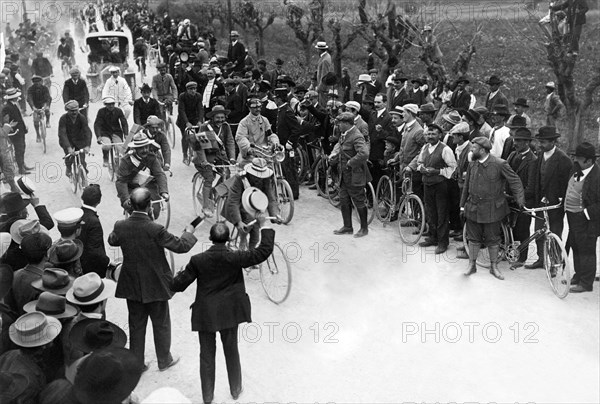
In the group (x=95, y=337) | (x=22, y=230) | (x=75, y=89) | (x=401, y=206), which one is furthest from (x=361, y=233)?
(x=75, y=89)

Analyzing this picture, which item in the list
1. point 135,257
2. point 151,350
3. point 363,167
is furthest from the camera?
point 363,167

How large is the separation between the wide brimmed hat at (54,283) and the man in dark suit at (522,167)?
18.9 feet

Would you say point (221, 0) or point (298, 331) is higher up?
point (221, 0)

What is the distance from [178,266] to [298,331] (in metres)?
2.42

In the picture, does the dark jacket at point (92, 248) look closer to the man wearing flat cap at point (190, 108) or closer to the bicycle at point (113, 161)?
the bicycle at point (113, 161)

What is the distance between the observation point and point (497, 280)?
8469mm

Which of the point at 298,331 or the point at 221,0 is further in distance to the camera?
the point at 221,0

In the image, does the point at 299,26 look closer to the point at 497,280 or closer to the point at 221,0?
the point at 221,0

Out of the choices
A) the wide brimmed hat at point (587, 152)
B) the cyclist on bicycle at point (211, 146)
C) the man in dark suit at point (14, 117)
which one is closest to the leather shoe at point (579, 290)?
the wide brimmed hat at point (587, 152)

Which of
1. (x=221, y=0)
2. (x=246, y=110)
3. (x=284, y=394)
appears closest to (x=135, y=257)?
(x=284, y=394)

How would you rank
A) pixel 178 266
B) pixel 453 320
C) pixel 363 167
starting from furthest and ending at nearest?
pixel 363 167
pixel 178 266
pixel 453 320

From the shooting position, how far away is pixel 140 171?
893 centimetres

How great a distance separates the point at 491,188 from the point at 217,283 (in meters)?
4.06

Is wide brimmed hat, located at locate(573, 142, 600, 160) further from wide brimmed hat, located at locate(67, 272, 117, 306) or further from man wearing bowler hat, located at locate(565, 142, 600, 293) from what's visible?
wide brimmed hat, located at locate(67, 272, 117, 306)
